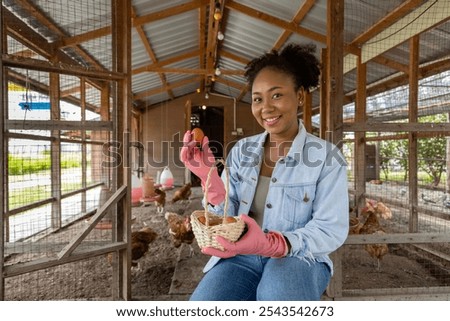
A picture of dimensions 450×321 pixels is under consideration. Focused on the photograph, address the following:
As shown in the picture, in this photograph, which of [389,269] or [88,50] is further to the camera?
[88,50]

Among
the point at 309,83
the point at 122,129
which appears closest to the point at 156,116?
the point at 122,129

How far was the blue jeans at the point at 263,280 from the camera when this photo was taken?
917mm

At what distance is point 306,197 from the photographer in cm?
105

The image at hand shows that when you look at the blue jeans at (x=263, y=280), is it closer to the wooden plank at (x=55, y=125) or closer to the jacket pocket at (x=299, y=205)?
the jacket pocket at (x=299, y=205)

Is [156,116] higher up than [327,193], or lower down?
higher up

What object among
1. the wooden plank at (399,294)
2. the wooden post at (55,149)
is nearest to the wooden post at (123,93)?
the wooden plank at (399,294)

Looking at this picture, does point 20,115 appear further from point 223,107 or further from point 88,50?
point 223,107

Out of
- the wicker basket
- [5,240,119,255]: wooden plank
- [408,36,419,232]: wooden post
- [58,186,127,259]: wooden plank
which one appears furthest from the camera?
[408,36,419,232]: wooden post

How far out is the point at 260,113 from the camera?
1.12 meters

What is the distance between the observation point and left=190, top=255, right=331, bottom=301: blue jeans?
917 millimetres

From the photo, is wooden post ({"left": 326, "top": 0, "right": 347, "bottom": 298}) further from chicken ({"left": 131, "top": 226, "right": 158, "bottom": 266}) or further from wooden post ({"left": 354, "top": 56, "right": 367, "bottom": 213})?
wooden post ({"left": 354, "top": 56, "right": 367, "bottom": 213})

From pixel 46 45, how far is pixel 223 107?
697cm

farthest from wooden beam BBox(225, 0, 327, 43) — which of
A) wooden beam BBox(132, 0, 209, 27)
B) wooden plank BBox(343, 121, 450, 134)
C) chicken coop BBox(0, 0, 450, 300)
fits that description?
wooden plank BBox(343, 121, 450, 134)

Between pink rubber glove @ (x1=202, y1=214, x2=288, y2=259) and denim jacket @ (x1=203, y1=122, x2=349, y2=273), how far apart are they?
4 cm
